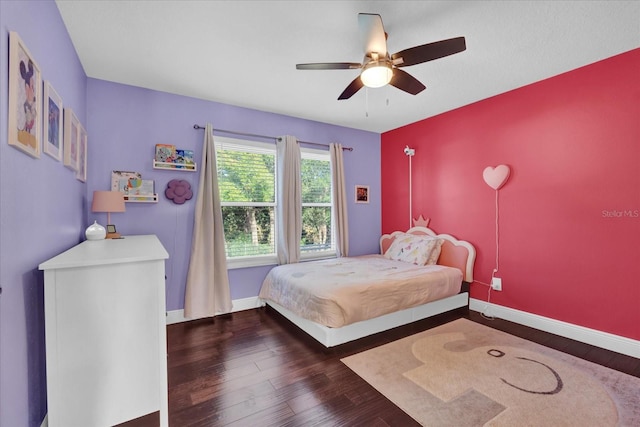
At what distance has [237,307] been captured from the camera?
3373 millimetres

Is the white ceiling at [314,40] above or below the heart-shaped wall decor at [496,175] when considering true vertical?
above

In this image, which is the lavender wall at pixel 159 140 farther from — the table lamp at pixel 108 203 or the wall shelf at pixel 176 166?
the table lamp at pixel 108 203

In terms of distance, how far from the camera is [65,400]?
1263mm

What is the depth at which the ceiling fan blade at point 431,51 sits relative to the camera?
1675 millimetres

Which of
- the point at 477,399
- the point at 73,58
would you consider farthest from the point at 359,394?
the point at 73,58

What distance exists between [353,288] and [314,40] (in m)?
2.08

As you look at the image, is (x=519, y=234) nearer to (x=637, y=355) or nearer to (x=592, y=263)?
(x=592, y=263)

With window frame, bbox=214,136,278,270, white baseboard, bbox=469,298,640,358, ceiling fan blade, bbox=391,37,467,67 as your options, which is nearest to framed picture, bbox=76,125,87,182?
window frame, bbox=214,136,278,270

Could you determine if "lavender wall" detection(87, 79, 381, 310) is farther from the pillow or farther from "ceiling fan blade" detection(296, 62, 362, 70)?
the pillow

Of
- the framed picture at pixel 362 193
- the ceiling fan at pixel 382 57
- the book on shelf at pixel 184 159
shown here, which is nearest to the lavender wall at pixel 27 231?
the book on shelf at pixel 184 159

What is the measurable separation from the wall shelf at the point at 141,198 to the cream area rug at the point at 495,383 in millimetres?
2492

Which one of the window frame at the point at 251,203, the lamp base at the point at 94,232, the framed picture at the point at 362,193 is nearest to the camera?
the lamp base at the point at 94,232

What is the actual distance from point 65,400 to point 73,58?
2418 millimetres

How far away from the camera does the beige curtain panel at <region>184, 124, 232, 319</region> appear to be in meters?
3.02
